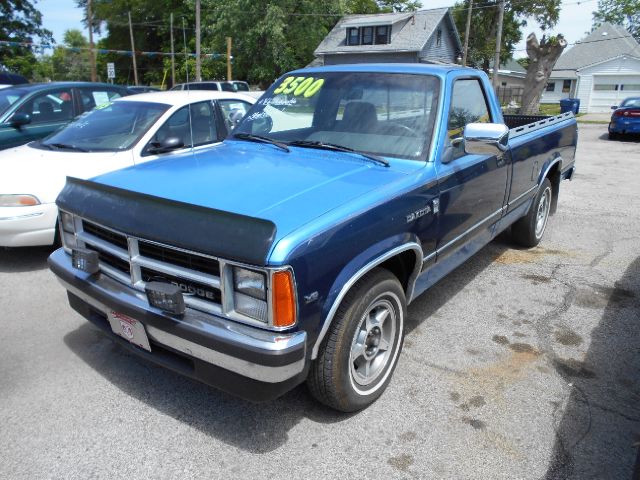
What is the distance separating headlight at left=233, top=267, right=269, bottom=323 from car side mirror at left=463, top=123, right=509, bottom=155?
1872 millimetres

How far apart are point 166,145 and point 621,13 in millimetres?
81730

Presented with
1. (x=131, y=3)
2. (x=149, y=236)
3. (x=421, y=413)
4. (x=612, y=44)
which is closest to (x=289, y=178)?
(x=149, y=236)

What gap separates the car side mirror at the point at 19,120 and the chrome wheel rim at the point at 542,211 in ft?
21.5

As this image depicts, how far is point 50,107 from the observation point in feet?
24.1

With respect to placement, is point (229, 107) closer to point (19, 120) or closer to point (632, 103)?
point (19, 120)

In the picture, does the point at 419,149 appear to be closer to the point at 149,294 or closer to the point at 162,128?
the point at 149,294

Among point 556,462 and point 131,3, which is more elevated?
point 131,3

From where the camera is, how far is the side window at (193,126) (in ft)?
18.6

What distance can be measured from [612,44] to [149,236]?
47.0m

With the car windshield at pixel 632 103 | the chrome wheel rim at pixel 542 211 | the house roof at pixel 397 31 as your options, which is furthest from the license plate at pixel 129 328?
the house roof at pixel 397 31

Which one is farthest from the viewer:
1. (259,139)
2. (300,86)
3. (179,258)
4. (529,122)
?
(529,122)

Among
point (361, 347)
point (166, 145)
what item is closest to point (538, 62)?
point (166, 145)

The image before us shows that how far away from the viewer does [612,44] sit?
40.2 meters

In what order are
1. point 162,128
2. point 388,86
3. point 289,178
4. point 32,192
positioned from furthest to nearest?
point 162,128
point 32,192
point 388,86
point 289,178
